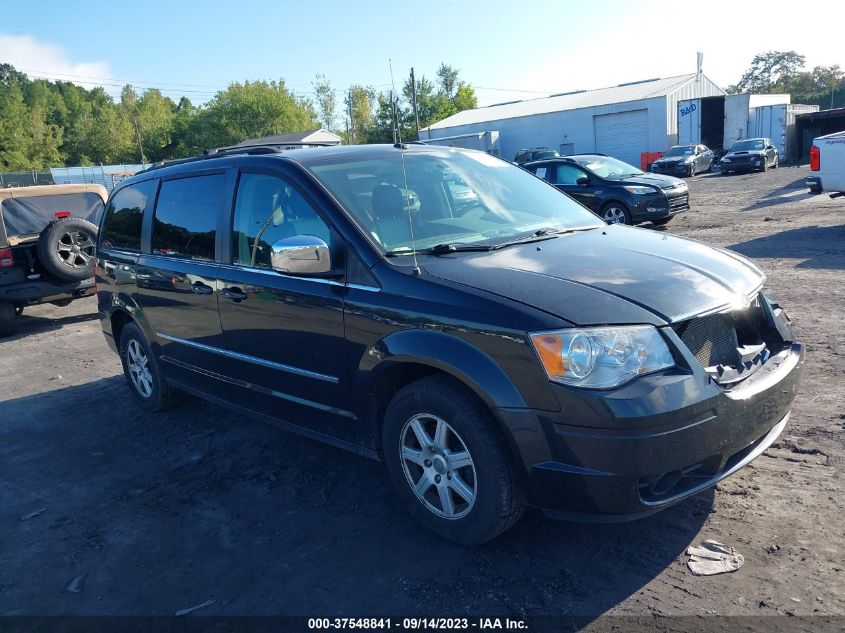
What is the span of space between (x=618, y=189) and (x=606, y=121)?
32440 millimetres

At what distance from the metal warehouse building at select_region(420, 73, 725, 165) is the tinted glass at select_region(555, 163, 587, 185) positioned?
1176 inches

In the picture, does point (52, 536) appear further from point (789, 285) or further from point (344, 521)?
point (789, 285)

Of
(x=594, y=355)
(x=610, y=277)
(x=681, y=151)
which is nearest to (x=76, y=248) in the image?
(x=610, y=277)

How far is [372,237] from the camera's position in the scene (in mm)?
3545

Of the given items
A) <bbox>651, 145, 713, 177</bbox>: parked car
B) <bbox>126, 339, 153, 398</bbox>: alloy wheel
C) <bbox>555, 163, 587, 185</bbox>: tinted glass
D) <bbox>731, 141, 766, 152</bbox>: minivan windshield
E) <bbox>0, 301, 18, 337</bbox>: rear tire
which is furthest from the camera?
<bbox>651, 145, 713, 177</bbox>: parked car

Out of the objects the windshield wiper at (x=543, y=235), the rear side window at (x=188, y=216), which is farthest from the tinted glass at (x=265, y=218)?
the windshield wiper at (x=543, y=235)

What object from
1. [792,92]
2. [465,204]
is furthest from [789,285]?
[792,92]

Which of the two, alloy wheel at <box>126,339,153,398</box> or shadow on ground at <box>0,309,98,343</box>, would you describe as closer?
alloy wheel at <box>126,339,153,398</box>

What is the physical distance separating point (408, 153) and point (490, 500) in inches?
93.9

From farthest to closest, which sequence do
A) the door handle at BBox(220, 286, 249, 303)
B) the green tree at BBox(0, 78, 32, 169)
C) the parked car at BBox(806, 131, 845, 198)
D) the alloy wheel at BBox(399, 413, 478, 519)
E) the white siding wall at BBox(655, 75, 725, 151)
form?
the green tree at BBox(0, 78, 32, 169) → the white siding wall at BBox(655, 75, 725, 151) → the parked car at BBox(806, 131, 845, 198) → the door handle at BBox(220, 286, 249, 303) → the alloy wheel at BBox(399, 413, 478, 519)

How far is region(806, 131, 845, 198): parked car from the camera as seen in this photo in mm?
11703

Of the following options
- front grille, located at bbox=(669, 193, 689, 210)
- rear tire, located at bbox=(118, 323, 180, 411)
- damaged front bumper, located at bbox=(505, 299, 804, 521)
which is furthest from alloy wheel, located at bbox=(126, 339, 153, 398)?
front grille, located at bbox=(669, 193, 689, 210)

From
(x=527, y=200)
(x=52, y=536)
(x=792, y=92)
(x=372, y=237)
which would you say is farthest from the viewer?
(x=792, y=92)

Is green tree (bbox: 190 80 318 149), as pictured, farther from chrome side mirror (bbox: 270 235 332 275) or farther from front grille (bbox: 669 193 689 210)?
chrome side mirror (bbox: 270 235 332 275)
